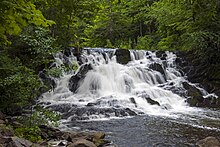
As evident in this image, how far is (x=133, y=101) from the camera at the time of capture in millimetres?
10836

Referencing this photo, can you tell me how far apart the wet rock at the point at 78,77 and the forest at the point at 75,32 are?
1.37m

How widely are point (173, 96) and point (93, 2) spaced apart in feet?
19.2

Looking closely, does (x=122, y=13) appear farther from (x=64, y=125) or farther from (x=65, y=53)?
(x=64, y=125)

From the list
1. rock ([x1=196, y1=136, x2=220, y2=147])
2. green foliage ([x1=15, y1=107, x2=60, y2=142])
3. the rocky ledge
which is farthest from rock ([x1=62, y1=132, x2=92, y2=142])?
rock ([x1=196, y1=136, x2=220, y2=147])

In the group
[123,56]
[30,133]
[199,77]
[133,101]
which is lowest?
[30,133]

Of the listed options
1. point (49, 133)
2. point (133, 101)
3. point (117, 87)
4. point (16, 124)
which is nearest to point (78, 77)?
point (117, 87)

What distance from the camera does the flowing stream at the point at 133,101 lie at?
709 centimetres

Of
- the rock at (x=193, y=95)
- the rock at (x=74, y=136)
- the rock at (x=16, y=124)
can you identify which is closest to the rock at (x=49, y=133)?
the rock at (x=74, y=136)

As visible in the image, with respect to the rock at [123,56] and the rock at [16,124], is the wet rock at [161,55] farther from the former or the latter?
the rock at [16,124]

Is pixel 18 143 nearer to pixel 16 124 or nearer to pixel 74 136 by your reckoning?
pixel 74 136

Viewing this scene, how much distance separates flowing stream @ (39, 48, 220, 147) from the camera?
7.09 meters

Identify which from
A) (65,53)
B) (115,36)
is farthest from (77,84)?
(115,36)

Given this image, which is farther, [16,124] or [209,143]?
[16,124]

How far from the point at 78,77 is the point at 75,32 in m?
5.55
